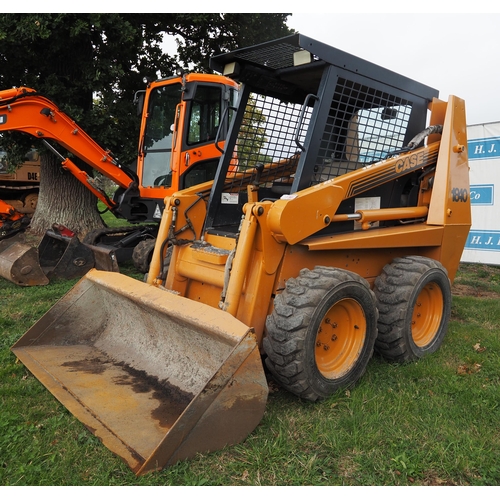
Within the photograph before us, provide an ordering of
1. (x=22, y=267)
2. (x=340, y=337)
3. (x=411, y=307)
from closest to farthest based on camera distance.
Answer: (x=340, y=337) < (x=411, y=307) < (x=22, y=267)

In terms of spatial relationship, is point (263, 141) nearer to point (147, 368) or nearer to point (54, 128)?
point (147, 368)

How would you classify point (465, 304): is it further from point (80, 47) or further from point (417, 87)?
point (80, 47)

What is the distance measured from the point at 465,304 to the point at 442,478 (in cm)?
366

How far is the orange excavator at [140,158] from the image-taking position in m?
6.31

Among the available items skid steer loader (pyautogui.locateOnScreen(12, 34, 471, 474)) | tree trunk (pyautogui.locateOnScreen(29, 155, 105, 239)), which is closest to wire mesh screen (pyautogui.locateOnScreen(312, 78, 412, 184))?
skid steer loader (pyautogui.locateOnScreen(12, 34, 471, 474))

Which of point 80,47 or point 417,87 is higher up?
point 80,47

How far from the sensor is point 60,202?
9227 mm

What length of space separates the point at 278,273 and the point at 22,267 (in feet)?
13.2

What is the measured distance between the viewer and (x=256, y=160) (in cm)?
446

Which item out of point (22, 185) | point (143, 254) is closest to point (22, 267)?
point (143, 254)

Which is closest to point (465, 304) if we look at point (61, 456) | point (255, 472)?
point (255, 472)

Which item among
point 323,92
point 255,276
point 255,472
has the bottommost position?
point 255,472

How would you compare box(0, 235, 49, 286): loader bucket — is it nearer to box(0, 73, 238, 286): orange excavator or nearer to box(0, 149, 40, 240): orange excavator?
box(0, 73, 238, 286): orange excavator

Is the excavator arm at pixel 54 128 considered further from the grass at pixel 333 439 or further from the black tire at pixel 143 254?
the grass at pixel 333 439
